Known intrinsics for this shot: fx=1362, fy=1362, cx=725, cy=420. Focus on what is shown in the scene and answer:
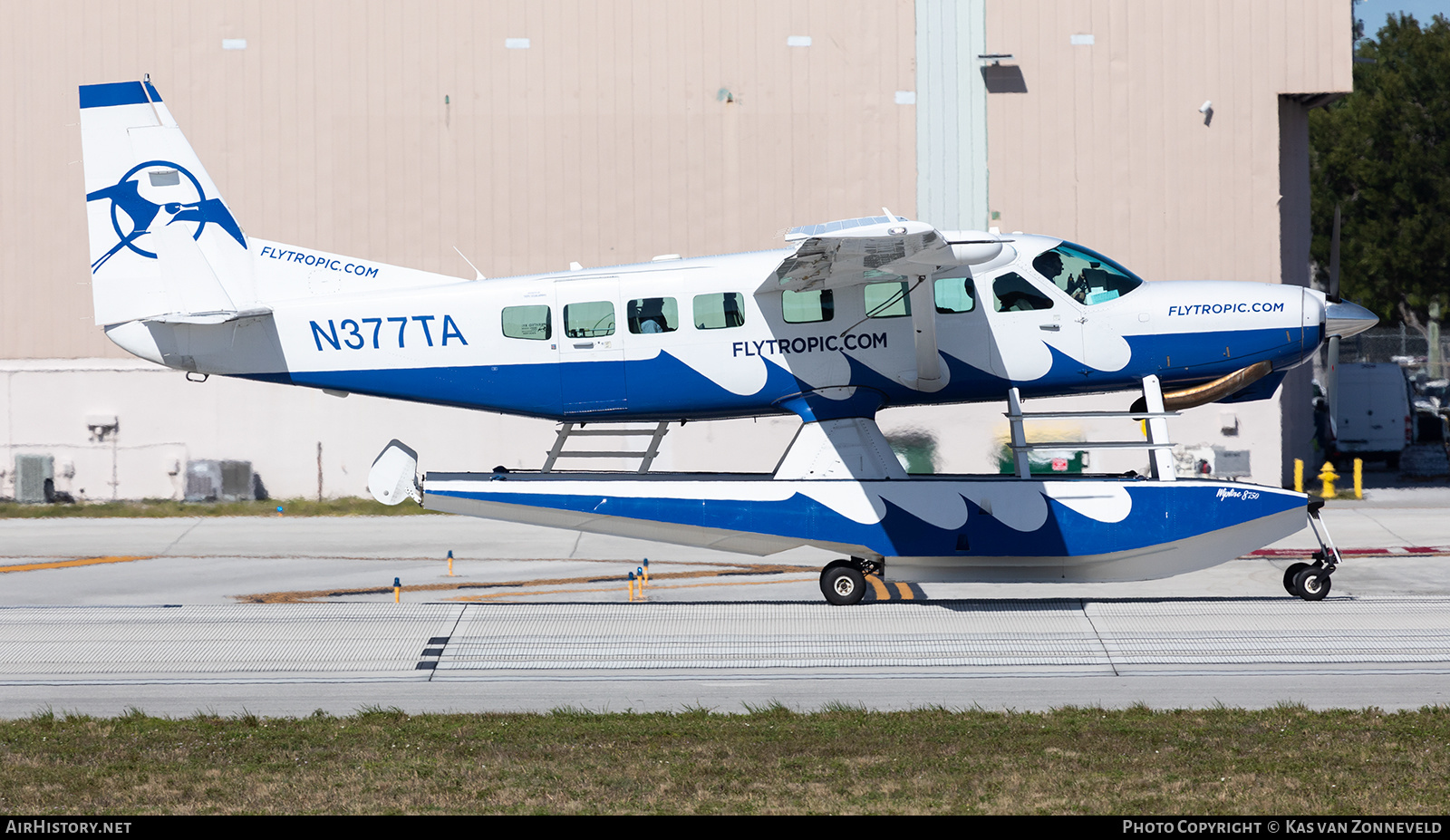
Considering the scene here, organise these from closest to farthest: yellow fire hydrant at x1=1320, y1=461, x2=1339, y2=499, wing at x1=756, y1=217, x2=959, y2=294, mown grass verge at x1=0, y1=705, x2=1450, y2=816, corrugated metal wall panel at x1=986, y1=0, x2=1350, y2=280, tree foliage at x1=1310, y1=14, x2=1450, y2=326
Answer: mown grass verge at x1=0, y1=705, x2=1450, y2=816, wing at x1=756, y1=217, x2=959, y2=294, corrugated metal wall panel at x1=986, y1=0, x2=1350, y2=280, yellow fire hydrant at x1=1320, y1=461, x2=1339, y2=499, tree foliage at x1=1310, y1=14, x2=1450, y2=326

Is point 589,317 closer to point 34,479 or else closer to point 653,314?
point 653,314

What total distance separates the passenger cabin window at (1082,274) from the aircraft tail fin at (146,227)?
864cm

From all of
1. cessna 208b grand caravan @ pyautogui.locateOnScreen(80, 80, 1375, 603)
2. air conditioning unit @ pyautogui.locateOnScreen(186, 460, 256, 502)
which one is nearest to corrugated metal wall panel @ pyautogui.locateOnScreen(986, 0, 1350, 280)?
cessna 208b grand caravan @ pyautogui.locateOnScreen(80, 80, 1375, 603)

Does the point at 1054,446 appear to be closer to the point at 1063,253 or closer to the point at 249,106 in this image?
the point at 1063,253

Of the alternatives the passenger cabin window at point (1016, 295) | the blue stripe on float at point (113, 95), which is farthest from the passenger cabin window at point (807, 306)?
the blue stripe on float at point (113, 95)

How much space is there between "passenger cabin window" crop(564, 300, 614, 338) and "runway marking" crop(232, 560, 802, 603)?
3.53m

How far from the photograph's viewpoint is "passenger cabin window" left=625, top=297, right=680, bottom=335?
47.7 ft

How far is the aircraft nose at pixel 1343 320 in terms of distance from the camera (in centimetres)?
1463

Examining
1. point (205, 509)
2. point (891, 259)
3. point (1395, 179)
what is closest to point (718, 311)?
point (891, 259)

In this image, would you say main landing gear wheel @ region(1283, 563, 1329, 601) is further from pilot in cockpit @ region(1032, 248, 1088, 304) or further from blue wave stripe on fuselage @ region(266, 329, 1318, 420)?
pilot in cockpit @ region(1032, 248, 1088, 304)

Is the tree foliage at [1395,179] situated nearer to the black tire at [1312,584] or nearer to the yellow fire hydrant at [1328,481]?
the yellow fire hydrant at [1328,481]

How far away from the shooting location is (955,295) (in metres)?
14.5

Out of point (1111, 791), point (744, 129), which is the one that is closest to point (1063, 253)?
point (1111, 791)

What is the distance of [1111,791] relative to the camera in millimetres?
8000
